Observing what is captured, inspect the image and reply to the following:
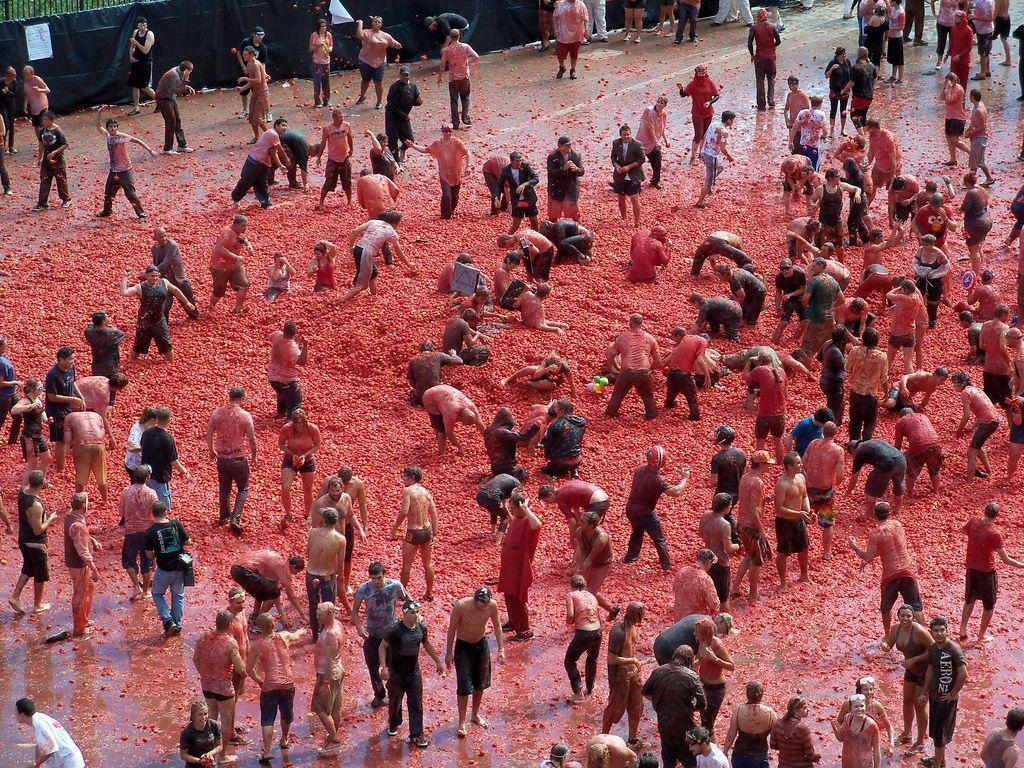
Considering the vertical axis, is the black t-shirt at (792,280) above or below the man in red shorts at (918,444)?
above

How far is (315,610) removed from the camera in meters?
15.2

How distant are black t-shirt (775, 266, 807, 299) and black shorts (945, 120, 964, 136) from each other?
7.53 metres

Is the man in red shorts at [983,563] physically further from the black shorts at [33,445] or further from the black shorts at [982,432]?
the black shorts at [33,445]

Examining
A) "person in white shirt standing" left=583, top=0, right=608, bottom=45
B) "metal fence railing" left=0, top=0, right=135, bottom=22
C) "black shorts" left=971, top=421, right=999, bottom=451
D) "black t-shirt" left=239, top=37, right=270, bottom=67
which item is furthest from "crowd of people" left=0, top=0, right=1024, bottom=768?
"person in white shirt standing" left=583, top=0, right=608, bottom=45

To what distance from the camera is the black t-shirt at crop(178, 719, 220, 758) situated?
12.8 metres

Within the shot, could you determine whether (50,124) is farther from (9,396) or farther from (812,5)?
(812,5)

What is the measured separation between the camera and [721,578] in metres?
15.6

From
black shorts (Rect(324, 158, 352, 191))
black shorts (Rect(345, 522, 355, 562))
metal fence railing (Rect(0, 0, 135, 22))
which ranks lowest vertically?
black shorts (Rect(345, 522, 355, 562))

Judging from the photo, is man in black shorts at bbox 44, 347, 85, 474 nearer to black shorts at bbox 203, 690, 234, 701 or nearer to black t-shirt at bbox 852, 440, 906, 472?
black shorts at bbox 203, 690, 234, 701

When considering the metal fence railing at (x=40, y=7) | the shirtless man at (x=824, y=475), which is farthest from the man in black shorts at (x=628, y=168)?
the metal fence railing at (x=40, y=7)

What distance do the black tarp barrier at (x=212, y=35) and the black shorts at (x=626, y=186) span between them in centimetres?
1020

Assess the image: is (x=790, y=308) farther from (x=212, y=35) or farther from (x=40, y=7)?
(x=40, y=7)

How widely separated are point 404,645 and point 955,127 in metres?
17.4

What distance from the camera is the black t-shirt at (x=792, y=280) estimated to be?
830 inches
